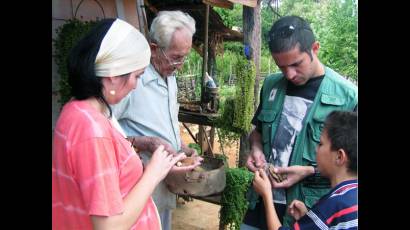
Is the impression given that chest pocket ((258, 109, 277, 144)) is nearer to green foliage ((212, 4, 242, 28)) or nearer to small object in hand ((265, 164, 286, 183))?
small object in hand ((265, 164, 286, 183))

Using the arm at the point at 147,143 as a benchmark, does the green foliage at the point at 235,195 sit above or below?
below

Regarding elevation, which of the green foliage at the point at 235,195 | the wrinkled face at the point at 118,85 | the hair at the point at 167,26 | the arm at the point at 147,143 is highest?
the hair at the point at 167,26

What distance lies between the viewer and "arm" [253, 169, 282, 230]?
4.89ft

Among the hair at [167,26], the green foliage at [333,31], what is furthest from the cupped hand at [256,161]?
the green foliage at [333,31]

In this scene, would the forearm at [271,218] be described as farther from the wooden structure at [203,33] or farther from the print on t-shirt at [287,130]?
the wooden structure at [203,33]

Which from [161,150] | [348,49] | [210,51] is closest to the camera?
[161,150]

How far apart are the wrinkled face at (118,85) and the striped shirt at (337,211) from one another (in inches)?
30.6

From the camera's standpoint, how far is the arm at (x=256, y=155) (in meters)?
1.84

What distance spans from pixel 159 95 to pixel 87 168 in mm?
949

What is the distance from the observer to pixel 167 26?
73.6 inches
